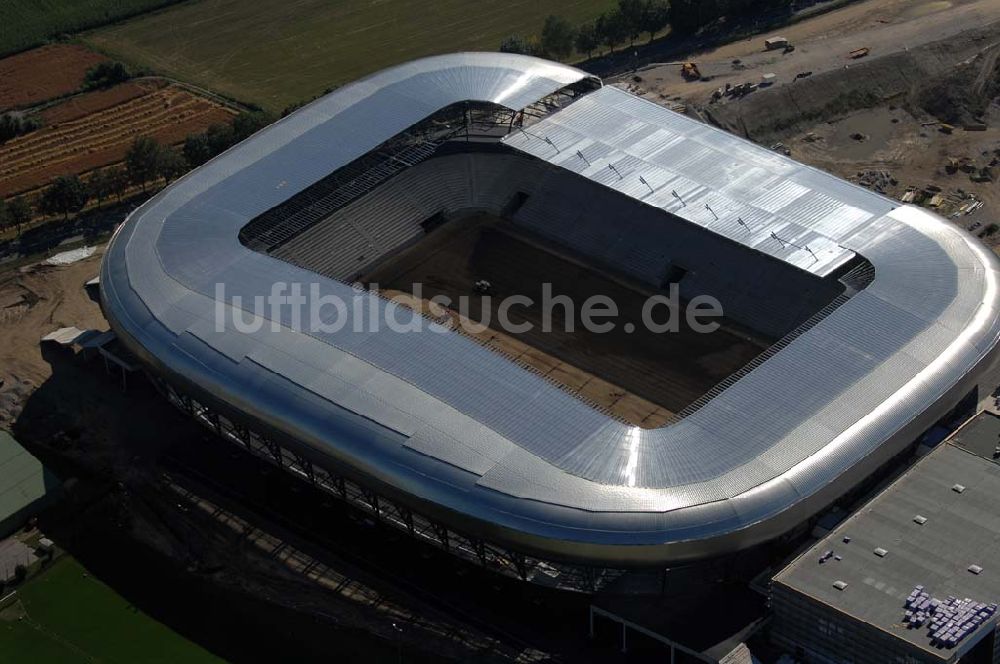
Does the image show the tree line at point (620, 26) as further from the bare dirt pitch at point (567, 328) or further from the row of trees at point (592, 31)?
the bare dirt pitch at point (567, 328)

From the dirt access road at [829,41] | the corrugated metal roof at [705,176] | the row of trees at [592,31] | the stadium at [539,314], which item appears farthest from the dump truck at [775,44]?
the corrugated metal roof at [705,176]

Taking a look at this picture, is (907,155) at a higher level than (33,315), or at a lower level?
higher

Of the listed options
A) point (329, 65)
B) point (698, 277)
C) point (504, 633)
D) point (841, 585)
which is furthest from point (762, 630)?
point (329, 65)

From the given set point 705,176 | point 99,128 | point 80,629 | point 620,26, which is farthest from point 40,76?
point 80,629

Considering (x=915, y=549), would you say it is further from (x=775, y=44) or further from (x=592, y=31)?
(x=592, y=31)

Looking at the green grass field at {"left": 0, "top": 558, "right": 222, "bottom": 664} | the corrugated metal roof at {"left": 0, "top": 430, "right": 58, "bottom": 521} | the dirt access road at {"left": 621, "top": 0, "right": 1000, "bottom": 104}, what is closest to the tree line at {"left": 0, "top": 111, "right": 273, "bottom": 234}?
the corrugated metal roof at {"left": 0, "top": 430, "right": 58, "bottom": 521}

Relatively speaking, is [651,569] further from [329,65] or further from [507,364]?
[329,65]

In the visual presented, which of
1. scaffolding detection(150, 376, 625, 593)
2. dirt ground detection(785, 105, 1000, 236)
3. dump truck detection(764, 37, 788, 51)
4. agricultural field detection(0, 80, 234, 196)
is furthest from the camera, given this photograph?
dump truck detection(764, 37, 788, 51)

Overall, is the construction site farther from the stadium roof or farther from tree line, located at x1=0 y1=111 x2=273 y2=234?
tree line, located at x1=0 y1=111 x2=273 y2=234
